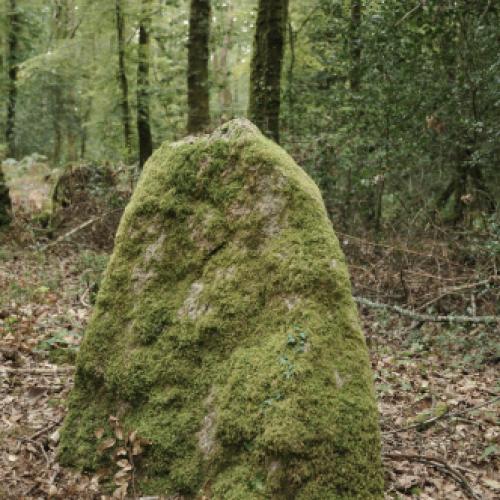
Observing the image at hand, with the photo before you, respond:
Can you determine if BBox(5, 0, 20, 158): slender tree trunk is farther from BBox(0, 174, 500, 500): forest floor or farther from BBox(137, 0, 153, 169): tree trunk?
BBox(0, 174, 500, 500): forest floor

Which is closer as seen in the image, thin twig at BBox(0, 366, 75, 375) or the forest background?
the forest background

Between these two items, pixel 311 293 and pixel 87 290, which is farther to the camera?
pixel 87 290

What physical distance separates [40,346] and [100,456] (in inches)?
91.8

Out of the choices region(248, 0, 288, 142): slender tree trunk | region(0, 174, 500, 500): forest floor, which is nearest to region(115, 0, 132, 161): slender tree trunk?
region(0, 174, 500, 500): forest floor

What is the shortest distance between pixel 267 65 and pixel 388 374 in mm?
4813

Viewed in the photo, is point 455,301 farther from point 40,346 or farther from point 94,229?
point 94,229

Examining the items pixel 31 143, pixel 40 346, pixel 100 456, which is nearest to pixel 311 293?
pixel 100 456

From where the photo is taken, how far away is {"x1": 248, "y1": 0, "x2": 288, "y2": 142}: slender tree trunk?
7.96 m

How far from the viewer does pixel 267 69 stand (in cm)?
805

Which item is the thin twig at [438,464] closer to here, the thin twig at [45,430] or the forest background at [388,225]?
the forest background at [388,225]

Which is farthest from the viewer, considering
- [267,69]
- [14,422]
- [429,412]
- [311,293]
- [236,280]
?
[267,69]

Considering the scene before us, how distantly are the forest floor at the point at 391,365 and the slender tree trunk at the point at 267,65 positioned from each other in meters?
2.45

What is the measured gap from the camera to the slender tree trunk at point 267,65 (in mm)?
7957

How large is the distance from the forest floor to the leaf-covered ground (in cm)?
1
